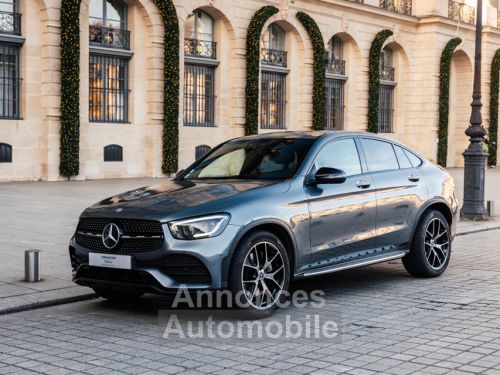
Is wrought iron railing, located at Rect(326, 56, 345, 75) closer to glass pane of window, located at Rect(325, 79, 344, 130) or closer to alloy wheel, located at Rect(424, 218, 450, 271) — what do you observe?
glass pane of window, located at Rect(325, 79, 344, 130)

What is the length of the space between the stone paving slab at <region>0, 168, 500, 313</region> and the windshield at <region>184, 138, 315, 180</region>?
5.55 ft

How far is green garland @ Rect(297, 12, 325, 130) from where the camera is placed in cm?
3288

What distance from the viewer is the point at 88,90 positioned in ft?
82.7

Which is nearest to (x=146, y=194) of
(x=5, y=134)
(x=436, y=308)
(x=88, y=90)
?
(x=436, y=308)

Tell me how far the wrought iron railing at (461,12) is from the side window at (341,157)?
112ft

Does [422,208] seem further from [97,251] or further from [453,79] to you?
[453,79]

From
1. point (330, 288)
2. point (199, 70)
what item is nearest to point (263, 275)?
point (330, 288)

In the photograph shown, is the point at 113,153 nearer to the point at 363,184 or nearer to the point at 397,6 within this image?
the point at 397,6

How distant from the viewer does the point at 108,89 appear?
26203 mm

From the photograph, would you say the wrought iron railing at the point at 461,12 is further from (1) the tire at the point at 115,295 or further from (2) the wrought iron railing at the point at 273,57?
(1) the tire at the point at 115,295

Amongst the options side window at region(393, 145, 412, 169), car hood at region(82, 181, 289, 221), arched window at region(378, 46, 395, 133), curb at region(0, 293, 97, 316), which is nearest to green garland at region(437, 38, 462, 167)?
arched window at region(378, 46, 395, 133)

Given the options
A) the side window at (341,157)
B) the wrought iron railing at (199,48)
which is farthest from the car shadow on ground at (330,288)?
the wrought iron railing at (199,48)

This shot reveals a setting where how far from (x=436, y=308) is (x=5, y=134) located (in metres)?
17.7

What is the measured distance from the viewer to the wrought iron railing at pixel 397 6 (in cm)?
3741
